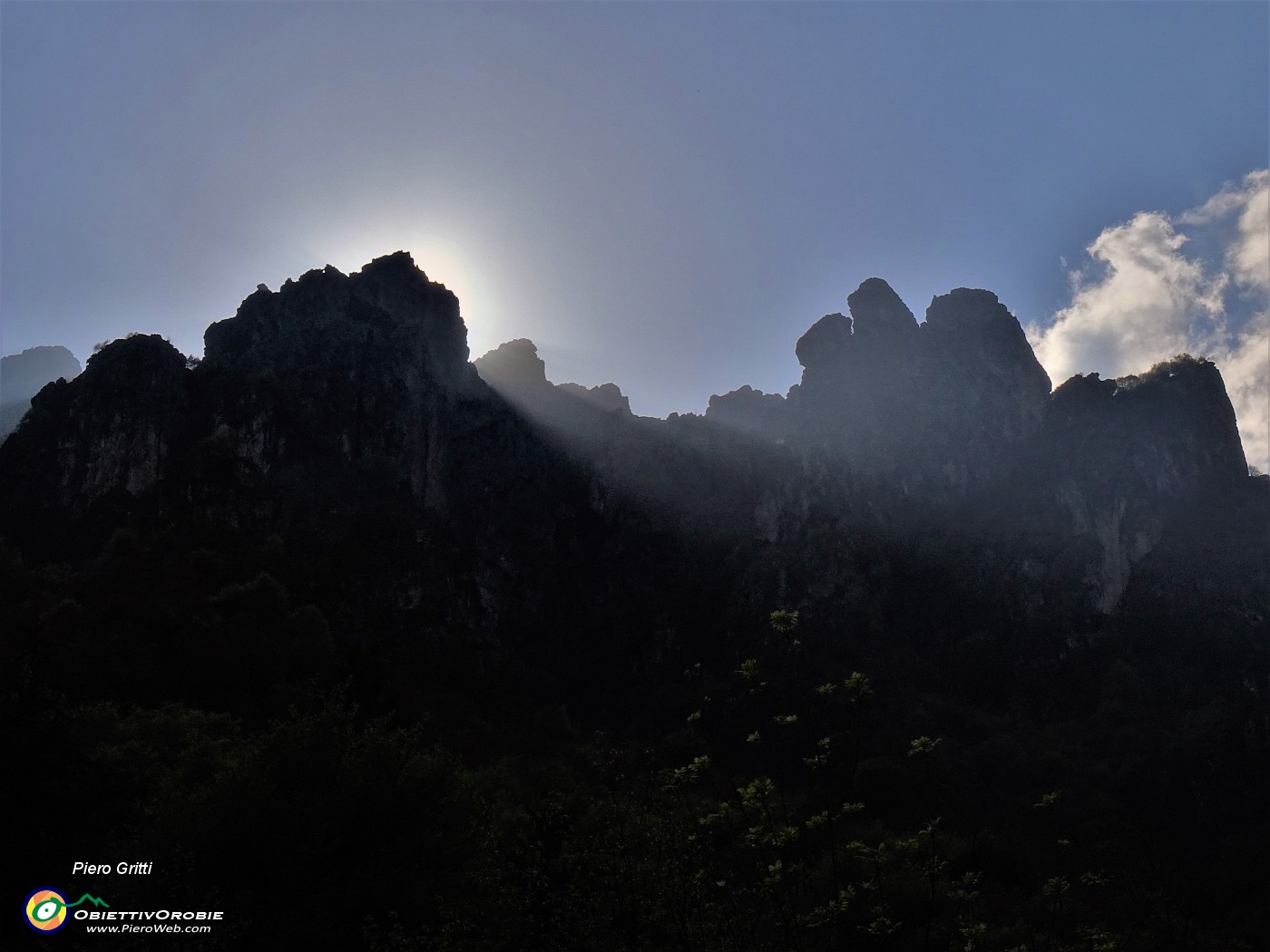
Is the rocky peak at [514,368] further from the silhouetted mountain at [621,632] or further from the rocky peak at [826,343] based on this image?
the rocky peak at [826,343]

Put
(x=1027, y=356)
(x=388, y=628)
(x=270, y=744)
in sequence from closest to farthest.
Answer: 1. (x=270, y=744)
2. (x=388, y=628)
3. (x=1027, y=356)

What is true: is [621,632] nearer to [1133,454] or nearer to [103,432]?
[103,432]

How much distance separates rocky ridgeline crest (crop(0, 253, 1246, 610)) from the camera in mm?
97938

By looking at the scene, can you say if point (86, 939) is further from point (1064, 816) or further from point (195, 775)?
point (1064, 816)

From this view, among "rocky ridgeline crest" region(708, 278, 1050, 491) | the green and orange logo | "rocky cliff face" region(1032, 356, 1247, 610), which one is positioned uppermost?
"rocky ridgeline crest" region(708, 278, 1050, 491)

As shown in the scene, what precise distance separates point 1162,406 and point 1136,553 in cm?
3006

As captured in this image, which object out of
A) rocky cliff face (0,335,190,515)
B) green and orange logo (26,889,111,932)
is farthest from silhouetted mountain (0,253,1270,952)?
green and orange logo (26,889,111,932)

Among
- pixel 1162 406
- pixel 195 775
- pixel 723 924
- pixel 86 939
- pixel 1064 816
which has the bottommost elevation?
pixel 1064 816

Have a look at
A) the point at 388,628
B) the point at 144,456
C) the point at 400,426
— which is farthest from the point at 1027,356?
the point at 144,456

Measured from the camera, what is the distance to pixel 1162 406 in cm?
13662

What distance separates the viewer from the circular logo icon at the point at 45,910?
76.7 feet

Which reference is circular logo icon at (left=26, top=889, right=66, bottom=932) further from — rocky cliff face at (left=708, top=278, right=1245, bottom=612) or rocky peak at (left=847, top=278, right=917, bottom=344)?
rocky peak at (left=847, top=278, right=917, bottom=344)

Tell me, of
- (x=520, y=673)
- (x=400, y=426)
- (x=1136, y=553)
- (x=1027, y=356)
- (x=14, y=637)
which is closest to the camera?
(x=14, y=637)

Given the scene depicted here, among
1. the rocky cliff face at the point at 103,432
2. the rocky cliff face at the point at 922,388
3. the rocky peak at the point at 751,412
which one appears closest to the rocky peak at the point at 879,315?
the rocky cliff face at the point at 922,388
